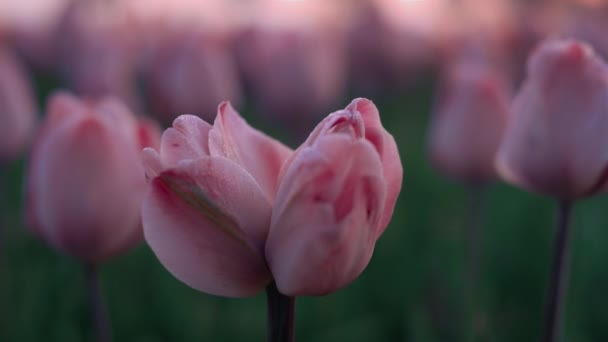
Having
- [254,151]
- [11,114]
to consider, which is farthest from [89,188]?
[11,114]

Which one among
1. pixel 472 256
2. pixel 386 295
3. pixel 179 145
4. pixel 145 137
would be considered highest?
pixel 179 145

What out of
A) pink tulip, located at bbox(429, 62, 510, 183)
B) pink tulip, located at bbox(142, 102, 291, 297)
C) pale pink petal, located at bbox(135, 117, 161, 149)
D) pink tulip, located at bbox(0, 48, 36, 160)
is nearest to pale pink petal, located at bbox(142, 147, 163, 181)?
pink tulip, located at bbox(142, 102, 291, 297)

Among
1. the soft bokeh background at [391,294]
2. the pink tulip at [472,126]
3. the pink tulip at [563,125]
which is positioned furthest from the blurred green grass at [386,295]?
the pink tulip at [563,125]

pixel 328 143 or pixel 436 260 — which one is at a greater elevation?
pixel 328 143

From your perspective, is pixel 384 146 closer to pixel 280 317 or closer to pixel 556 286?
pixel 280 317

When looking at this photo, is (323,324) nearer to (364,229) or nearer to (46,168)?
(46,168)

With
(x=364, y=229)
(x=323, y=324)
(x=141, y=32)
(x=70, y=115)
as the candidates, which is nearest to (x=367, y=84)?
(x=141, y=32)

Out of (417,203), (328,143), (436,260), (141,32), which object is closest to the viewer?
(328,143)
